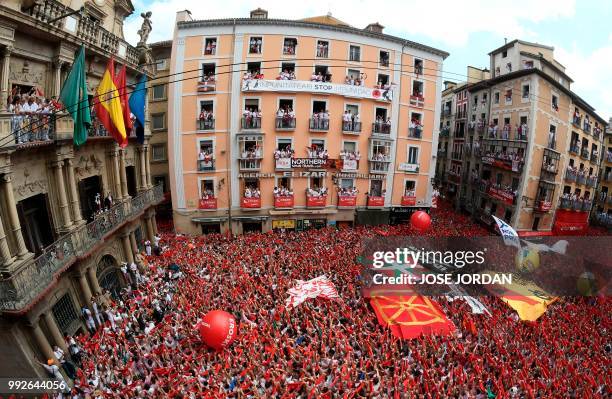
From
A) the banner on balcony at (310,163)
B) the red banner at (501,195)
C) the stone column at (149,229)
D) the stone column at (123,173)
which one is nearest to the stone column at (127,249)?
the stone column at (123,173)

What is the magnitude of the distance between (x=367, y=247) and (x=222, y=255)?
926 cm

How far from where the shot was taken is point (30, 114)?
42.8ft

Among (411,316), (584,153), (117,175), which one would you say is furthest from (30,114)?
(584,153)

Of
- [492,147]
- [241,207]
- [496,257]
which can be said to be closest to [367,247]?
[496,257]

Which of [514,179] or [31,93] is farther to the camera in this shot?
→ [514,179]

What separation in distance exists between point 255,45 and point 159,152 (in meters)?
13.8

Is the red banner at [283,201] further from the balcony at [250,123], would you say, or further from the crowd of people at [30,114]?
the crowd of people at [30,114]

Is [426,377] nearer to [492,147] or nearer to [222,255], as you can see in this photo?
[222,255]

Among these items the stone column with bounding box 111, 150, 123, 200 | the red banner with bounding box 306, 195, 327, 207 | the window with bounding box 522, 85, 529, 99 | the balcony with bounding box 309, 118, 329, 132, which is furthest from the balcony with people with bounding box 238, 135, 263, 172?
the window with bounding box 522, 85, 529, 99

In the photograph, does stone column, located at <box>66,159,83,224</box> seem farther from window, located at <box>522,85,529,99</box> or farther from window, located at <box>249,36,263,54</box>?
window, located at <box>522,85,529,99</box>

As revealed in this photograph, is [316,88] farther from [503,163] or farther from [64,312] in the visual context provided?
[64,312]

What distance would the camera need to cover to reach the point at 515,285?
1702cm

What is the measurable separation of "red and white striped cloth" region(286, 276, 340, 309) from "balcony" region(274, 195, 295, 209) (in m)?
10.4

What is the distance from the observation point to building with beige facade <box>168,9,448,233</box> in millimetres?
25812
